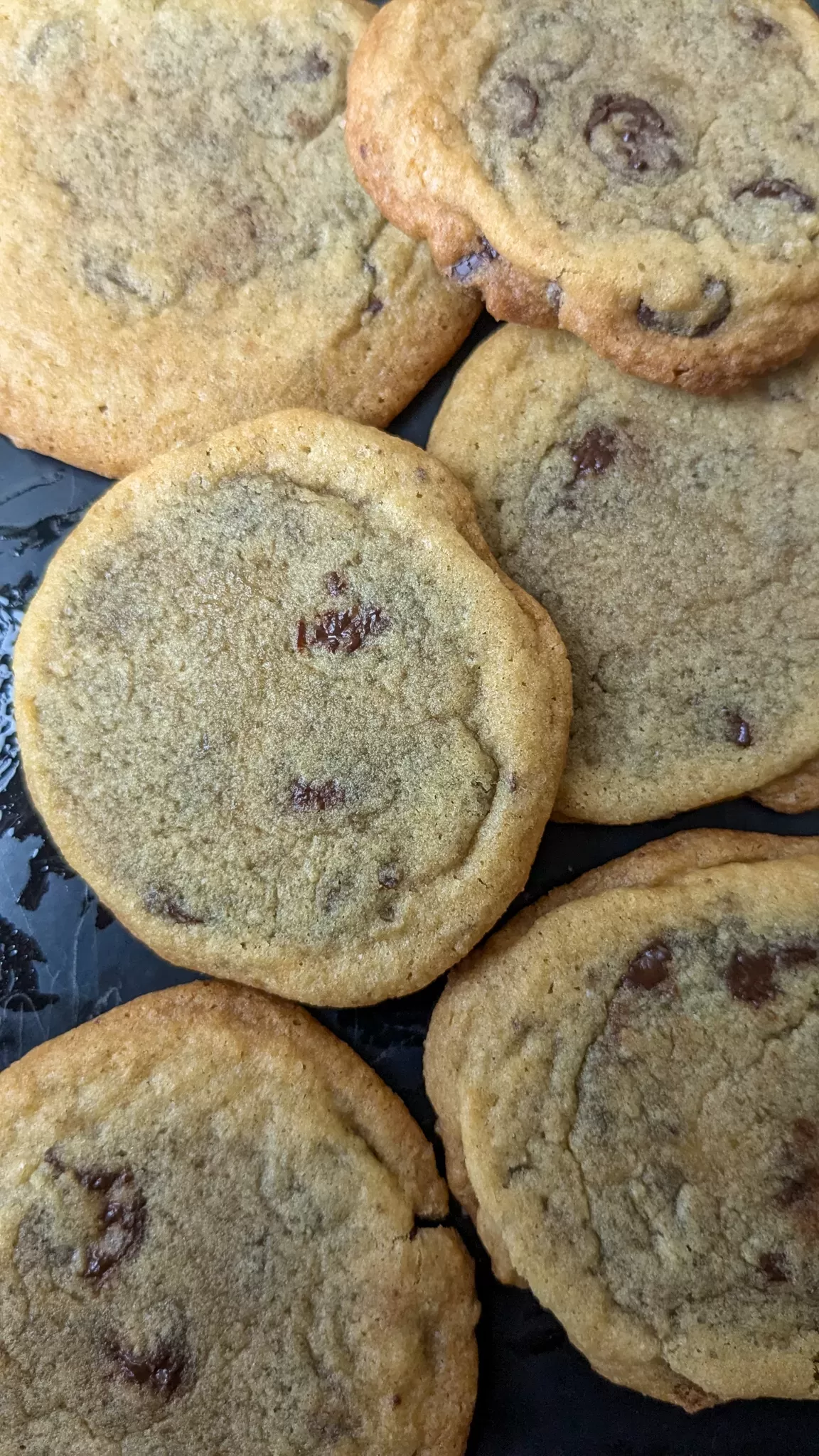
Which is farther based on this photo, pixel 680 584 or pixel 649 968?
pixel 680 584

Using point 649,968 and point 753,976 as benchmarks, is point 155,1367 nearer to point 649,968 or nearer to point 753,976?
point 649,968

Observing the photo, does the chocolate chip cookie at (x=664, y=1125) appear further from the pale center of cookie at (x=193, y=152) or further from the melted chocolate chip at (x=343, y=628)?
the pale center of cookie at (x=193, y=152)

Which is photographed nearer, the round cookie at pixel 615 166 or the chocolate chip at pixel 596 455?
the round cookie at pixel 615 166

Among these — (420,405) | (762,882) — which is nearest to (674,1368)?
(762,882)

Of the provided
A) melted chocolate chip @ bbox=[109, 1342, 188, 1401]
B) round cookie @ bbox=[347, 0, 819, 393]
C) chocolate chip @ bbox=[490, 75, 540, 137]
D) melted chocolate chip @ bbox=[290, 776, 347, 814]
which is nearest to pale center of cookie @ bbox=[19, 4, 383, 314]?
round cookie @ bbox=[347, 0, 819, 393]

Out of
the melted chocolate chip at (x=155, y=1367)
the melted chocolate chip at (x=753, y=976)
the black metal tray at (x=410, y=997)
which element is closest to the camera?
the melted chocolate chip at (x=155, y=1367)

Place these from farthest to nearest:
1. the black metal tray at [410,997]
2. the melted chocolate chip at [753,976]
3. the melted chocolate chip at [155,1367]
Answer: the black metal tray at [410,997] < the melted chocolate chip at [753,976] < the melted chocolate chip at [155,1367]

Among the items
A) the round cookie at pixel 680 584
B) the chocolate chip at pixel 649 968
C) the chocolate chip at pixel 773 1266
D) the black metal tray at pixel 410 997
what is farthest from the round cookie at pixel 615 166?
the chocolate chip at pixel 773 1266

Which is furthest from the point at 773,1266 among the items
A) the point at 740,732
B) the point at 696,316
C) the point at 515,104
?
the point at 515,104

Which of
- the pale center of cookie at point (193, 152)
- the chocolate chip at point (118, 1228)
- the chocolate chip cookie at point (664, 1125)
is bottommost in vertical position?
the chocolate chip cookie at point (664, 1125)
